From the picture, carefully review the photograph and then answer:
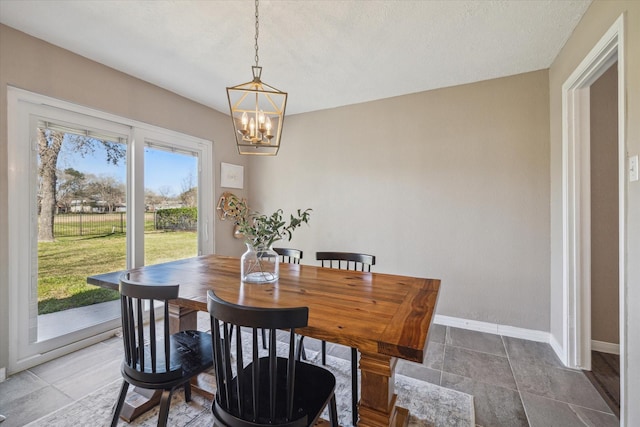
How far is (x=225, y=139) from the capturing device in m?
3.85

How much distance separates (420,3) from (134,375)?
8.97 feet

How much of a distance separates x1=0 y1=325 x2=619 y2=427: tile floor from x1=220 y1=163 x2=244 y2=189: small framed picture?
7.21ft

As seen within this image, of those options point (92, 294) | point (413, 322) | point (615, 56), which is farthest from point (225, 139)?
point (615, 56)

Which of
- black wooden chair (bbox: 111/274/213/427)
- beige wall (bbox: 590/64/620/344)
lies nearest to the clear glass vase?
black wooden chair (bbox: 111/274/213/427)

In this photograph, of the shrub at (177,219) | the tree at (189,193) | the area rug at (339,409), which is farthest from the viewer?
the tree at (189,193)

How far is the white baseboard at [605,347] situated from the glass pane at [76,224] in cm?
456

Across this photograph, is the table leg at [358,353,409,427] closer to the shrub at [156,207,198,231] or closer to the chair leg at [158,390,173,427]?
the chair leg at [158,390,173,427]

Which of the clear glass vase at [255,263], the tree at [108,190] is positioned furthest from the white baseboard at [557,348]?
the tree at [108,190]

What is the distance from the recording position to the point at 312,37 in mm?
2090

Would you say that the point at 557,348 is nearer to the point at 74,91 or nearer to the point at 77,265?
the point at 77,265

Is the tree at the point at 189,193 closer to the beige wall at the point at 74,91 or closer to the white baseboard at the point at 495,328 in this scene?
the beige wall at the point at 74,91

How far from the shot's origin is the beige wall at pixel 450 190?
2.59 m

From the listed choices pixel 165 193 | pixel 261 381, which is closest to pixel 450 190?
pixel 261 381

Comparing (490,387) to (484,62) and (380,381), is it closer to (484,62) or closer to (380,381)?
(380,381)
